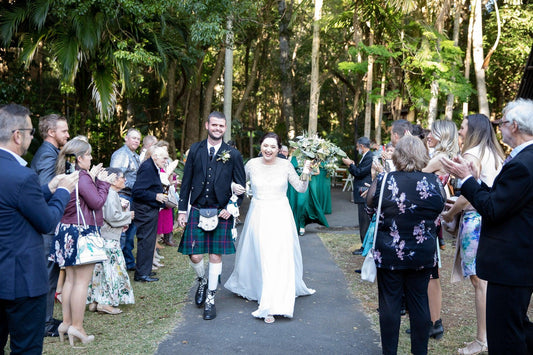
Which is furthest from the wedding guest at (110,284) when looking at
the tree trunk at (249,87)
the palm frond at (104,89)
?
the tree trunk at (249,87)

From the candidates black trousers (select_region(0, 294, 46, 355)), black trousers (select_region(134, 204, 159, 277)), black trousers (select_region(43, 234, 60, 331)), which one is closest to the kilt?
black trousers (select_region(43, 234, 60, 331))

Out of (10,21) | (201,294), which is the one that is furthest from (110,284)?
(10,21)

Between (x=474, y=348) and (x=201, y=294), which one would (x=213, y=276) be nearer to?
(x=201, y=294)

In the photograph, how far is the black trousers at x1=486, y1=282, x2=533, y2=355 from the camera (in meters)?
3.35

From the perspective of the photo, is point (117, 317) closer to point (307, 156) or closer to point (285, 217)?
point (285, 217)

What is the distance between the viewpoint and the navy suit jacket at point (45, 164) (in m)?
4.91

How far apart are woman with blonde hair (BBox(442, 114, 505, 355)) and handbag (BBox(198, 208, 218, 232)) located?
255 cm

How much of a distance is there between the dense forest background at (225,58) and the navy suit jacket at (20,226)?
312 inches

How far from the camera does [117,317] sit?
18.8 feet

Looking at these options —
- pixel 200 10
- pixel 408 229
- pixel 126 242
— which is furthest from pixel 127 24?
pixel 408 229

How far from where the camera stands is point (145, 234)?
7211mm

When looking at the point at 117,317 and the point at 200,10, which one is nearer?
the point at 117,317

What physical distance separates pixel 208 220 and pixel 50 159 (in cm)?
184

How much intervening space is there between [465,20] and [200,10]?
18.6 m
